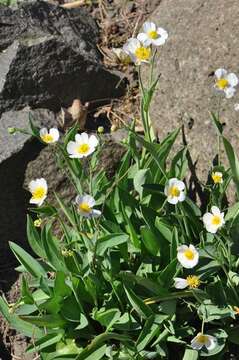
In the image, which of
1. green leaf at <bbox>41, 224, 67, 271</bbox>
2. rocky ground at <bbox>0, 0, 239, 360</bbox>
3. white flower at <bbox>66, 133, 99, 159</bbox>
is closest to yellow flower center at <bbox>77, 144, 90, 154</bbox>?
white flower at <bbox>66, 133, 99, 159</bbox>

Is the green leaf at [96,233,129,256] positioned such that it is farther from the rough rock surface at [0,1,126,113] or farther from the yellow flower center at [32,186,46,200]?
the rough rock surface at [0,1,126,113]

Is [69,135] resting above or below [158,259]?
above

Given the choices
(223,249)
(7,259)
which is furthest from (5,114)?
(223,249)

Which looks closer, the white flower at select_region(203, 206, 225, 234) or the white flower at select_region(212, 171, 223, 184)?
the white flower at select_region(203, 206, 225, 234)

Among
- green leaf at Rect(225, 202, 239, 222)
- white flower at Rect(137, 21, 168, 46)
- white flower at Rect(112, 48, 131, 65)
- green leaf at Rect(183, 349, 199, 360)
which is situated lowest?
green leaf at Rect(183, 349, 199, 360)

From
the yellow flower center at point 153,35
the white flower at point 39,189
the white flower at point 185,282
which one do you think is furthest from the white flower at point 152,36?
the white flower at point 185,282

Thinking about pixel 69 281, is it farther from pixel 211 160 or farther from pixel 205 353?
pixel 211 160

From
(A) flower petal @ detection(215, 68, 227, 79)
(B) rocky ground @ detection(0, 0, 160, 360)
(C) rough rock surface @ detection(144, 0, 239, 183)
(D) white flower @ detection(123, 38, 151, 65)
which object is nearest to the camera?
(A) flower petal @ detection(215, 68, 227, 79)
